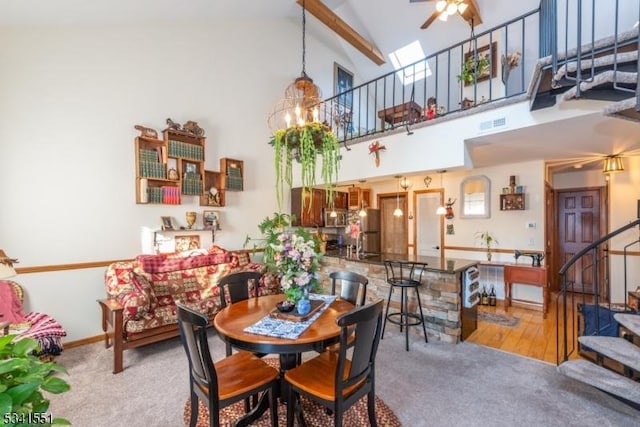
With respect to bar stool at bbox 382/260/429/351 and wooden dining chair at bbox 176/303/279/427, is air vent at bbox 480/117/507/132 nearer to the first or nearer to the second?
bar stool at bbox 382/260/429/351

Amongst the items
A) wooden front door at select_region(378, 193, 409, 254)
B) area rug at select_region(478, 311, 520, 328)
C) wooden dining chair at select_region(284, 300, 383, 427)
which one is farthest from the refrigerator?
wooden dining chair at select_region(284, 300, 383, 427)

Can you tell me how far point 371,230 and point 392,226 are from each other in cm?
50

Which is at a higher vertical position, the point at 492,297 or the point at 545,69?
the point at 545,69

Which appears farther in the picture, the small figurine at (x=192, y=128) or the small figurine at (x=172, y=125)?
the small figurine at (x=192, y=128)

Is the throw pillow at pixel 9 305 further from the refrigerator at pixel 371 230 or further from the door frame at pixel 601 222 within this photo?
the door frame at pixel 601 222

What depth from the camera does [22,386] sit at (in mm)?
916

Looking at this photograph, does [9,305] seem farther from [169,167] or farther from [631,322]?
[631,322]

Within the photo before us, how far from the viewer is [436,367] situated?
2.96 metres

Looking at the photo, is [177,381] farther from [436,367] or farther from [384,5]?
[384,5]

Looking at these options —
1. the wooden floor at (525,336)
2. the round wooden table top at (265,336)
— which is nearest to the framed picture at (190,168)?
the round wooden table top at (265,336)

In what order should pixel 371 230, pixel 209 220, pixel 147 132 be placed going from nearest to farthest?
pixel 147 132 → pixel 209 220 → pixel 371 230

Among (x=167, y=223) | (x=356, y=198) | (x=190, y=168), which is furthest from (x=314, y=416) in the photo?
(x=356, y=198)

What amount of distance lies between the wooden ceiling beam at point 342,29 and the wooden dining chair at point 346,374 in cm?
517

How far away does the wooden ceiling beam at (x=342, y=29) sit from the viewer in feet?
16.7
